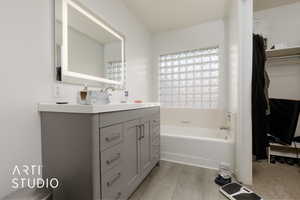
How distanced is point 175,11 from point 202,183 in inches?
101

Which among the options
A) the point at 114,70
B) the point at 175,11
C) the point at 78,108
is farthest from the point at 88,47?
the point at 175,11

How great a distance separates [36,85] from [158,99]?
241 centimetres

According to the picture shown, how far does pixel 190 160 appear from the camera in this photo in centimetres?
207

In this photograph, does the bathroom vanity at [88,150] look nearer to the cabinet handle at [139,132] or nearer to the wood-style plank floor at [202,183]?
the cabinet handle at [139,132]

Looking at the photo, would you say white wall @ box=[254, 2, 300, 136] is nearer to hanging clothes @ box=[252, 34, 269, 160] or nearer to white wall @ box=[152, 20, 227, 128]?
white wall @ box=[152, 20, 227, 128]

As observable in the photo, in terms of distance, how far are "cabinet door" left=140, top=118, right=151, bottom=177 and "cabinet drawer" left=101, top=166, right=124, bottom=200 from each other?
0.40m

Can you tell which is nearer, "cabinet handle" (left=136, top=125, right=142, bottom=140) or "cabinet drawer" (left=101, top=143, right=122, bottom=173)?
"cabinet drawer" (left=101, top=143, right=122, bottom=173)

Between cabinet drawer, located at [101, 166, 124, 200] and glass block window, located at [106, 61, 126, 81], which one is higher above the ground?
glass block window, located at [106, 61, 126, 81]

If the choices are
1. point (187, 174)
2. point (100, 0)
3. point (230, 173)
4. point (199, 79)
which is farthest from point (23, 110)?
point (199, 79)

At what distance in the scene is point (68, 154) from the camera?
98 centimetres

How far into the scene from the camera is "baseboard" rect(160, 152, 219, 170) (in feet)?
6.39

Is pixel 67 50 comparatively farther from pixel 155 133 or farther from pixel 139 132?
pixel 155 133

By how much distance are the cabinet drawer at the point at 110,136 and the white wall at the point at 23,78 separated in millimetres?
563

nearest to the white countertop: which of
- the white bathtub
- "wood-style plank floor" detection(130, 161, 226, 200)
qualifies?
"wood-style plank floor" detection(130, 161, 226, 200)
